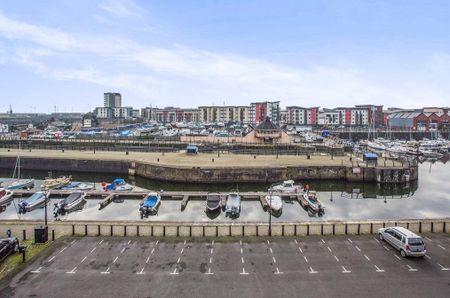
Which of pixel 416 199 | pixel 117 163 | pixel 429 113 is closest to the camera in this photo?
pixel 416 199

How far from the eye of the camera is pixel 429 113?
15212 cm

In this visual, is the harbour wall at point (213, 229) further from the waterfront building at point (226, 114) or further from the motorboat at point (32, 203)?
the waterfront building at point (226, 114)

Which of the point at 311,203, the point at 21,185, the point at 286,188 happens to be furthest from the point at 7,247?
the point at 286,188

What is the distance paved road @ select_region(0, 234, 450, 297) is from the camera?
59.2ft

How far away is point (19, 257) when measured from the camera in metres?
21.7

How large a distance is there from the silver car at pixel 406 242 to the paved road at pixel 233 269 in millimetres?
417

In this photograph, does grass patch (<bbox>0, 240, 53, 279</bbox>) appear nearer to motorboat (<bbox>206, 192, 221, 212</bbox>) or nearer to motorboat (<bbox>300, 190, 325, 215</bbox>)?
motorboat (<bbox>206, 192, 221, 212</bbox>)

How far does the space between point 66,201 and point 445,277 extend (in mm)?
34826

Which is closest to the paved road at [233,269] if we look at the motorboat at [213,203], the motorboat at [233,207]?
the motorboat at [233,207]

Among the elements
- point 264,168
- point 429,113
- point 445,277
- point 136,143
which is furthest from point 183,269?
point 429,113

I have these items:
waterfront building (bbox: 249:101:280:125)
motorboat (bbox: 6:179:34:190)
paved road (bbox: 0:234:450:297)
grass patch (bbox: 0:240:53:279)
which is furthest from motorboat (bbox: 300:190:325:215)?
waterfront building (bbox: 249:101:280:125)

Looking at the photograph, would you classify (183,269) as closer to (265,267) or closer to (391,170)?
(265,267)

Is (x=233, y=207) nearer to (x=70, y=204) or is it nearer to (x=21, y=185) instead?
(x=70, y=204)

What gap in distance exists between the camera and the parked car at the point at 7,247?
70.0ft
